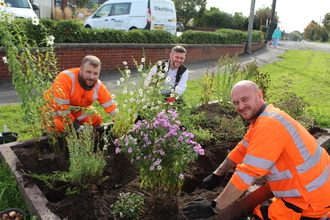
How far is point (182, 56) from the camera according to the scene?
4867 mm

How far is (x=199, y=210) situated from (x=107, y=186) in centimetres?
104

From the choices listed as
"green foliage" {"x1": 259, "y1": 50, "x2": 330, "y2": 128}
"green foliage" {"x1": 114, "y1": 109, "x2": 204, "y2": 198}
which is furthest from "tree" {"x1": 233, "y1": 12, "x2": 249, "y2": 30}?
"green foliage" {"x1": 114, "y1": 109, "x2": 204, "y2": 198}

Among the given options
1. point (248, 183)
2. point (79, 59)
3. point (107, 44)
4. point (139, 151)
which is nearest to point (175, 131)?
point (139, 151)

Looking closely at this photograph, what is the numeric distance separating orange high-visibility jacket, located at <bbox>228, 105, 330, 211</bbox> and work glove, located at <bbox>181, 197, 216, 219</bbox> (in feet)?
1.15

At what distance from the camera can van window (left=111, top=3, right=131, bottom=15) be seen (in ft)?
41.1

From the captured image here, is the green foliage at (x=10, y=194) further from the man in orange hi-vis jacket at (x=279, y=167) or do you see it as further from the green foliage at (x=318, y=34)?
the green foliage at (x=318, y=34)

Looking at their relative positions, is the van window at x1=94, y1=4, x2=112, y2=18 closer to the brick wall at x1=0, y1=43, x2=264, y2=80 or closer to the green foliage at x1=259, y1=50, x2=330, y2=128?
the brick wall at x1=0, y1=43, x2=264, y2=80

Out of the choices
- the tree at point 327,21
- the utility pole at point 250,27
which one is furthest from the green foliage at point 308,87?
the tree at point 327,21

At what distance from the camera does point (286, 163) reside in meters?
2.37

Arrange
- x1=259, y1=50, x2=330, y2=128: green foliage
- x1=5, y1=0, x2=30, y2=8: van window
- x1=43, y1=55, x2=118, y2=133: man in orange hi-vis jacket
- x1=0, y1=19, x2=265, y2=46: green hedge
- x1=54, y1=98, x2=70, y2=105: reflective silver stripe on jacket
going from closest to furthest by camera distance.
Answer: x1=54, y1=98, x2=70, y2=105: reflective silver stripe on jacket < x1=43, y1=55, x2=118, y2=133: man in orange hi-vis jacket < x1=259, y1=50, x2=330, y2=128: green foliage < x1=0, y1=19, x2=265, y2=46: green hedge < x1=5, y1=0, x2=30, y2=8: van window

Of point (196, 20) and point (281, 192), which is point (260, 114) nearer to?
point (281, 192)

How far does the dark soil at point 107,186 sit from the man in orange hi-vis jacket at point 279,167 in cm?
37

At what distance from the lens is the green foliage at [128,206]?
236 centimetres

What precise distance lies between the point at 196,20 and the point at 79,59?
38.1 meters
